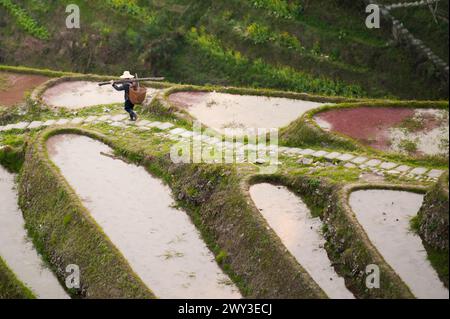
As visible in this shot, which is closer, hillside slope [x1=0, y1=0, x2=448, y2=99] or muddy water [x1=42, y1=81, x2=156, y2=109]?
muddy water [x1=42, y1=81, x2=156, y2=109]

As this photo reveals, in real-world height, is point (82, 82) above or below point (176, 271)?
above

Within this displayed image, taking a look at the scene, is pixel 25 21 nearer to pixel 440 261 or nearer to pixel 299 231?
pixel 299 231

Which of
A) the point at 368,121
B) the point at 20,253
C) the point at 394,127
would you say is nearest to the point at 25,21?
the point at 368,121

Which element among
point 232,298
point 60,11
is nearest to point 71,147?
point 232,298

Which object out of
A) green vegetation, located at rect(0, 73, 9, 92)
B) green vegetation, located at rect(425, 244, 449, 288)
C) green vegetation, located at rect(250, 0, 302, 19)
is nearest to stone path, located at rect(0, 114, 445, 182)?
green vegetation, located at rect(425, 244, 449, 288)

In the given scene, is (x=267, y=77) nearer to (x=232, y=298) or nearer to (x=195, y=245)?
(x=195, y=245)

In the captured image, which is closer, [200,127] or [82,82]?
[200,127]

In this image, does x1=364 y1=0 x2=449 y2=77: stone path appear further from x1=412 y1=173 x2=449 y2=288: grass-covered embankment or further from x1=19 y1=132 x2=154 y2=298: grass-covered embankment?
x1=19 y1=132 x2=154 y2=298: grass-covered embankment
